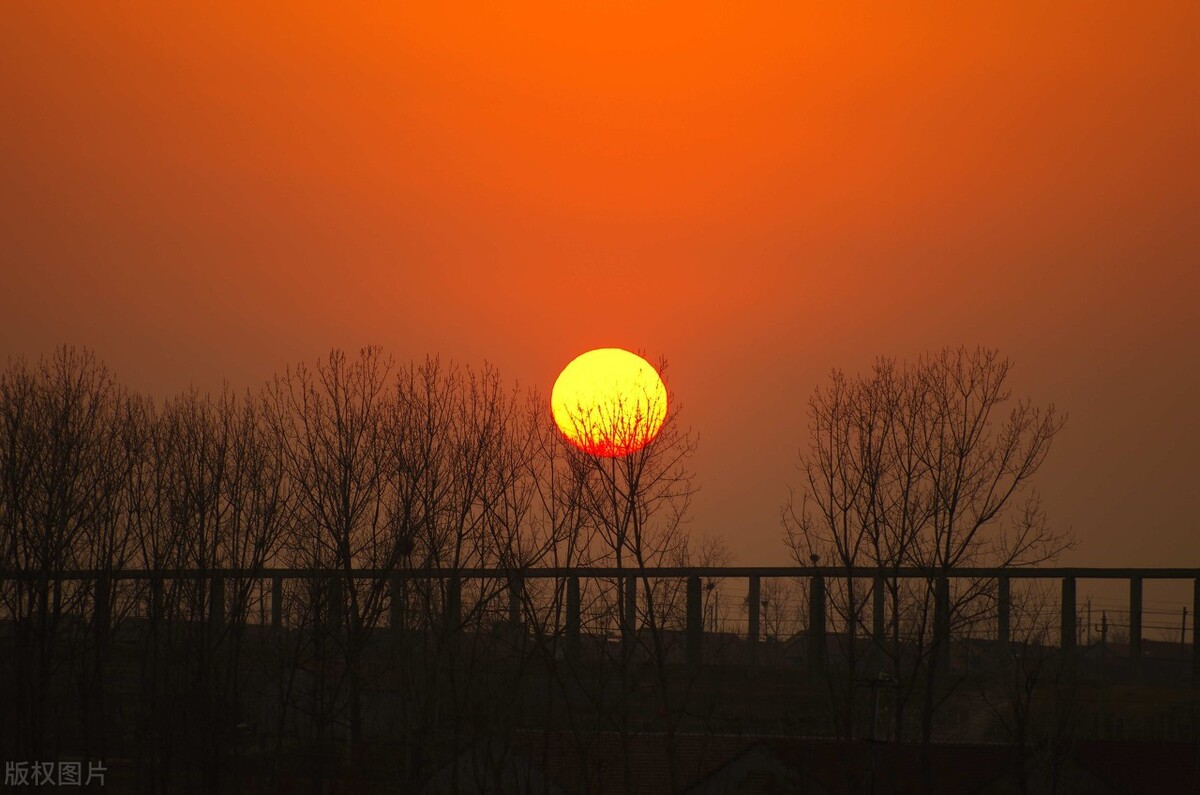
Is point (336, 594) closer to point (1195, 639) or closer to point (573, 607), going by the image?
point (573, 607)

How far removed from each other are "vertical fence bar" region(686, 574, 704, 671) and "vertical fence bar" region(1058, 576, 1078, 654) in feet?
33.7

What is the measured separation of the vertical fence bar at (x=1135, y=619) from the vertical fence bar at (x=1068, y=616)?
1797 mm

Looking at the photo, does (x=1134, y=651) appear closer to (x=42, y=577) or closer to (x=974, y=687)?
(x=974, y=687)

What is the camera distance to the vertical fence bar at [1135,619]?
4075 cm

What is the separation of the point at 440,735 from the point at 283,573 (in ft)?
16.4

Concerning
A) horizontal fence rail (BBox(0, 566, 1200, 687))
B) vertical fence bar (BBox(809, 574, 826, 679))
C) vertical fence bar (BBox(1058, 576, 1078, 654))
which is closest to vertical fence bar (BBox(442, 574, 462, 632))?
horizontal fence rail (BBox(0, 566, 1200, 687))

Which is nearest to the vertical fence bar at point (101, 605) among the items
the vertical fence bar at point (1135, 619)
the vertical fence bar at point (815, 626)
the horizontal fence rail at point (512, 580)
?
the horizontal fence rail at point (512, 580)

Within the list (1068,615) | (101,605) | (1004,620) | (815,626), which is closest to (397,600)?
(101,605)

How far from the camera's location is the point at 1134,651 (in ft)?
138

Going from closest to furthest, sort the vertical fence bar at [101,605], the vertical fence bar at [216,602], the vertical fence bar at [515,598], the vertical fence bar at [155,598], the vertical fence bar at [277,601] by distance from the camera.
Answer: the vertical fence bar at [515,598] → the vertical fence bar at [101,605] → the vertical fence bar at [155,598] → the vertical fence bar at [216,602] → the vertical fence bar at [277,601]

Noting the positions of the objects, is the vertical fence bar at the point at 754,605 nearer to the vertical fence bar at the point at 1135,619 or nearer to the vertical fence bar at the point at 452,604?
the vertical fence bar at the point at 1135,619

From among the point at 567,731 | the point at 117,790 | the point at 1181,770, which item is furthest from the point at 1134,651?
the point at 117,790

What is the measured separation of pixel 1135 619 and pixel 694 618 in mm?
13316

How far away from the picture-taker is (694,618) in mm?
39125
